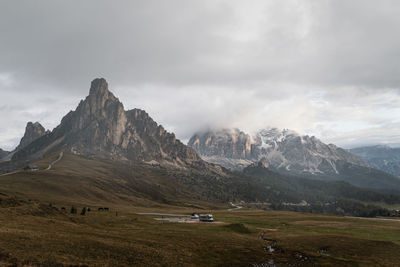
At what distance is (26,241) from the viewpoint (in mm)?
43031

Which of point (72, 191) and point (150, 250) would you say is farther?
point (72, 191)

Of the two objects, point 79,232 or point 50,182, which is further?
point 50,182

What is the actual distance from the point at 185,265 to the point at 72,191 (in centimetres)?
15530

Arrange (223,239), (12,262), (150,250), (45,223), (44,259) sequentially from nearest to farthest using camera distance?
(12,262), (44,259), (150,250), (45,223), (223,239)

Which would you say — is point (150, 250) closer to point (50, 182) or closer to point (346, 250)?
point (346, 250)

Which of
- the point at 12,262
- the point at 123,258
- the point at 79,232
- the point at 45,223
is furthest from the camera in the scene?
the point at 45,223

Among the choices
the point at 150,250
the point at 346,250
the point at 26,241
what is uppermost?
the point at 26,241

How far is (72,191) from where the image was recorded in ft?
577

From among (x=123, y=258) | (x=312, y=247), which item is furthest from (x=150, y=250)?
(x=312, y=247)

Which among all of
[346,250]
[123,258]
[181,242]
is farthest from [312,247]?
[123,258]

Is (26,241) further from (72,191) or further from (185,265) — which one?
(72,191)

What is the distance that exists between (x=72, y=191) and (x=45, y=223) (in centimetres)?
12504

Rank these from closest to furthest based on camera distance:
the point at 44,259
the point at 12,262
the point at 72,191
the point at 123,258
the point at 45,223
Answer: the point at 12,262, the point at 44,259, the point at 123,258, the point at 45,223, the point at 72,191

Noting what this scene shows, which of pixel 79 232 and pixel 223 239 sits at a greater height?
pixel 79 232
